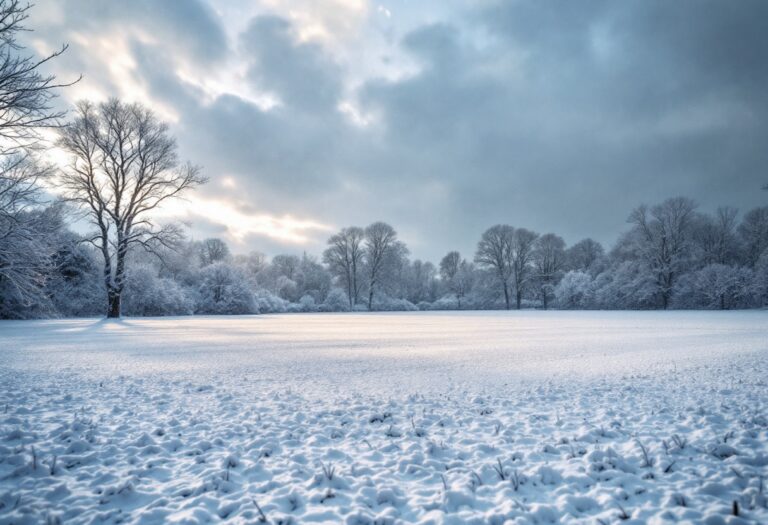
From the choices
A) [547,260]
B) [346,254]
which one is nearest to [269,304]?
[346,254]

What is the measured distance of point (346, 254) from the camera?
58281 millimetres

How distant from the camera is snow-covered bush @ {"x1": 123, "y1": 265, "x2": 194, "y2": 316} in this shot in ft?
105

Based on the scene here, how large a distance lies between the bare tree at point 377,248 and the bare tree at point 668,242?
3467 centimetres

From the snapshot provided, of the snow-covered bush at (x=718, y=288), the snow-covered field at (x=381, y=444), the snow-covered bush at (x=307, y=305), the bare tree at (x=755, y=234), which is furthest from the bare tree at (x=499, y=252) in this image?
the snow-covered field at (x=381, y=444)

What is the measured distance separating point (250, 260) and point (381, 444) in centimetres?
7636

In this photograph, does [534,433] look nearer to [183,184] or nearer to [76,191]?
[183,184]

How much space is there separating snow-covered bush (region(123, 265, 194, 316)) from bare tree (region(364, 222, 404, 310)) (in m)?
29.0

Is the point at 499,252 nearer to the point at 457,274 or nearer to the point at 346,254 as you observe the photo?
the point at 457,274

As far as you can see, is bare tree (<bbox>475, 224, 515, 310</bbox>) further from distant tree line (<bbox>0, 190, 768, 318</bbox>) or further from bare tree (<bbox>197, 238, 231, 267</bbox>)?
bare tree (<bbox>197, 238, 231, 267</bbox>)

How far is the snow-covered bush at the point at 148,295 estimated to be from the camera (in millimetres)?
31859

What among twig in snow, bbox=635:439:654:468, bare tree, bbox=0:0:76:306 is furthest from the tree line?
twig in snow, bbox=635:439:654:468

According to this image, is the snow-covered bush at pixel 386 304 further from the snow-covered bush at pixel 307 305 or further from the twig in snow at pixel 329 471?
the twig in snow at pixel 329 471

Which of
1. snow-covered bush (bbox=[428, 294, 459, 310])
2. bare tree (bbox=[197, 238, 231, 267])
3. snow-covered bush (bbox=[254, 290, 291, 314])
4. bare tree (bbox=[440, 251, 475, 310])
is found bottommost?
snow-covered bush (bbox=[428, 294, 459, 310])

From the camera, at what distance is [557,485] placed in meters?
3.36
